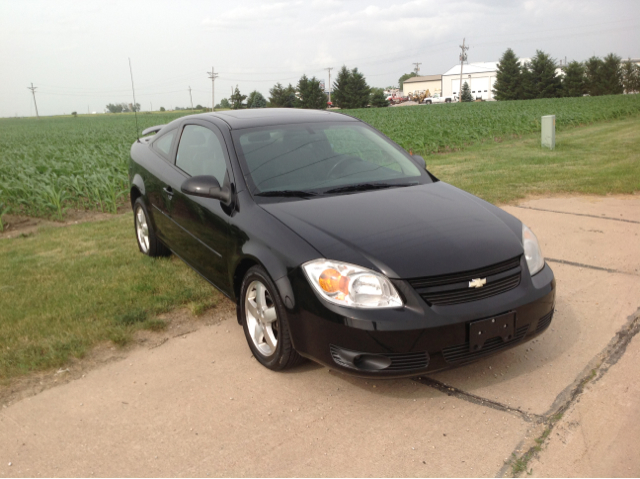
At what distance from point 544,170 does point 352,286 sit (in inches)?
345

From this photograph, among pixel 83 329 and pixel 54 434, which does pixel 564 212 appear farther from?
pixel 54 434

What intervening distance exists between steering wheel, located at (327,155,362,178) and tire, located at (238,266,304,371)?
106 cm

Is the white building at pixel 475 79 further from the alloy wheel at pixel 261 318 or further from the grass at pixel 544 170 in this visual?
the alloy wheel at pixel 261 318

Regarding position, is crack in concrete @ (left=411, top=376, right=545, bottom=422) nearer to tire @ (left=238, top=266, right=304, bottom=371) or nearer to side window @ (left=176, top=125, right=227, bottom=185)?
tire @ (left=238, top=266, right=304, bottom=371)

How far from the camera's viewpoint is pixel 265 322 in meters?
3.41

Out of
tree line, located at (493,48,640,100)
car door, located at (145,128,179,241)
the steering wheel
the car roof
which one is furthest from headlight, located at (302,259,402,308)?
tree line, located at (493,48,640,100)

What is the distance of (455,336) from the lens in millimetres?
2842

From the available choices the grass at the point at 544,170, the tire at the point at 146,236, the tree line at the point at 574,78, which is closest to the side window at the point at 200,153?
the tire at the point at 146,236

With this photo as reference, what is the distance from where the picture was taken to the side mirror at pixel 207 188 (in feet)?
12.2

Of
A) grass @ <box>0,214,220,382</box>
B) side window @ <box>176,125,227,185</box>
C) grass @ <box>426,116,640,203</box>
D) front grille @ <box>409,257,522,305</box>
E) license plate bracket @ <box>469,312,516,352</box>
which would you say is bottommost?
grass @ <box>0,214,220,382</box>

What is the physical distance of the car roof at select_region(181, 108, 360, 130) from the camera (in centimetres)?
436

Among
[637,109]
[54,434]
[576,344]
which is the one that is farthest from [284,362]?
[637,109]

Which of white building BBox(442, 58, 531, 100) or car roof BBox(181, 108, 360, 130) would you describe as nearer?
car roof BBox(181, 108, 360, 130)

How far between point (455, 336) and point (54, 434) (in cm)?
210
